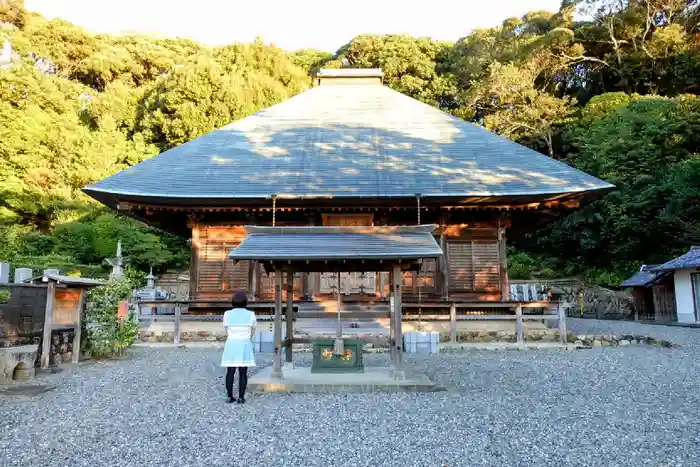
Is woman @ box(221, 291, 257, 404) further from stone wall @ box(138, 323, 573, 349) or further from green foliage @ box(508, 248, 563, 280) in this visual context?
green foliage @ box(508, 248, 563, 280)

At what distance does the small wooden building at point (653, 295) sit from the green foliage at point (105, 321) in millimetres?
17495

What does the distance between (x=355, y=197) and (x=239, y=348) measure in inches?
266

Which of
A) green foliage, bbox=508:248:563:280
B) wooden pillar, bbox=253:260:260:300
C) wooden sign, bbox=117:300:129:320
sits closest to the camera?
wooden sign, bbox=117:300:129:320

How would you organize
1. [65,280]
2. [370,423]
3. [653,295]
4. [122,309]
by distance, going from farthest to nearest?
[653,295] → [122,309] → [65,280] → [370,423]

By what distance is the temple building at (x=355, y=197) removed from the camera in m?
12.0

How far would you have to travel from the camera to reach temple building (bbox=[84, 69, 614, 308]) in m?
12.0

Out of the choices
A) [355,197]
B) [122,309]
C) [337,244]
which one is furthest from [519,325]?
[122,309]

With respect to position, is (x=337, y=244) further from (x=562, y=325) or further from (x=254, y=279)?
(x=562, y=325)

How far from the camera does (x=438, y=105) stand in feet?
116

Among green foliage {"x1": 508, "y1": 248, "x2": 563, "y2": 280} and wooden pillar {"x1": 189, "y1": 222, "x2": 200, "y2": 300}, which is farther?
green foliage {"x1": 508, "y1": 248, "x2": 563, "y2": 280}

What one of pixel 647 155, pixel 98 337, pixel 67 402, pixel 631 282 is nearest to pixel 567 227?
pixel 647 155

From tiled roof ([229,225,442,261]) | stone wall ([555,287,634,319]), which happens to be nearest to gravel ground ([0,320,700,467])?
tiled roof ([229,225,442,261])

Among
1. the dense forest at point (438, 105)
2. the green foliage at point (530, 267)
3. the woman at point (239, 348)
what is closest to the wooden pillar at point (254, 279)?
the woman at point (239, 348)

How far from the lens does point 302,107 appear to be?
57.2 ft
